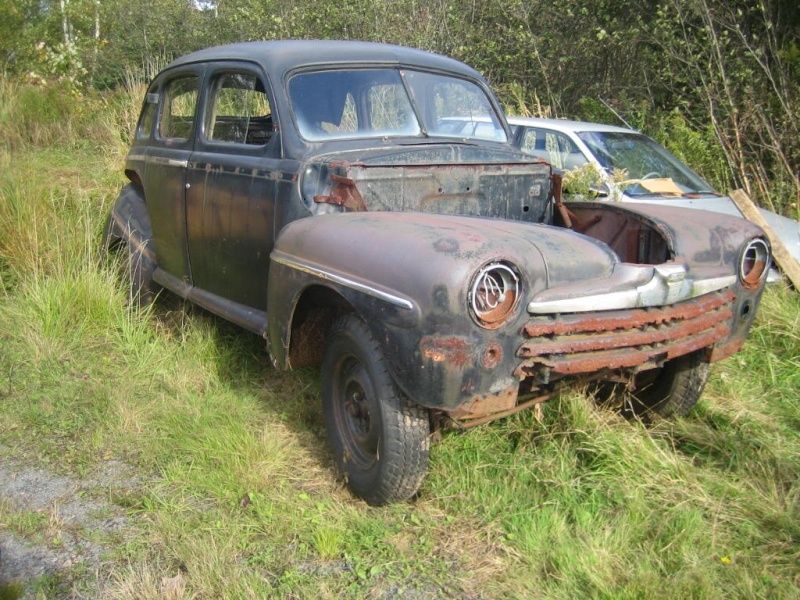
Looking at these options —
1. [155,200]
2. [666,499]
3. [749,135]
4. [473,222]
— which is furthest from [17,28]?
[666,499]

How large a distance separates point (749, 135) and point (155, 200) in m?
5.85

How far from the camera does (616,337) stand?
9.37 ft

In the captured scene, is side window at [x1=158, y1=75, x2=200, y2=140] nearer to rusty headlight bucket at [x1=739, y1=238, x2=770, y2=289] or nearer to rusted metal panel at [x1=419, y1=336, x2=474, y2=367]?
rusted metal panel at [x1=419, y1=336, x2=474, y2=367]

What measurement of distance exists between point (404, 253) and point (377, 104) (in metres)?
1.67

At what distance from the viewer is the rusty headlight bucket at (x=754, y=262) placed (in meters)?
3.42

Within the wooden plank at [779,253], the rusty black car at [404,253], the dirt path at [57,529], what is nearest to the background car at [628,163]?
the wooden plank at [779,253]

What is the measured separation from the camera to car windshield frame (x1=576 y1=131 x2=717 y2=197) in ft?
22.3

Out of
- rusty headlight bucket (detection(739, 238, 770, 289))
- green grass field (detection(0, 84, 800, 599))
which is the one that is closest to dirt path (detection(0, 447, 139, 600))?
green grass field (detection(0, 84, 800, 599))

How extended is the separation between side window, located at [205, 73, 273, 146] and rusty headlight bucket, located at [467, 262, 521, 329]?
6.00 ft

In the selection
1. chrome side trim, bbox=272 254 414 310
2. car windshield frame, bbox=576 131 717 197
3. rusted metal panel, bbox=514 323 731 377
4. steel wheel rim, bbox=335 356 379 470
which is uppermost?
car windshield frame, bbox=576 131 717 197

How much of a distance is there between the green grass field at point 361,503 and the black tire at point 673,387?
90 mm

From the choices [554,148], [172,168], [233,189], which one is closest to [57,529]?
[233,189]

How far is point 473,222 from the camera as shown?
10.2ft

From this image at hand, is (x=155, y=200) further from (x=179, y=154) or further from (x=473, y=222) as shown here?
(x=473, y=222)
